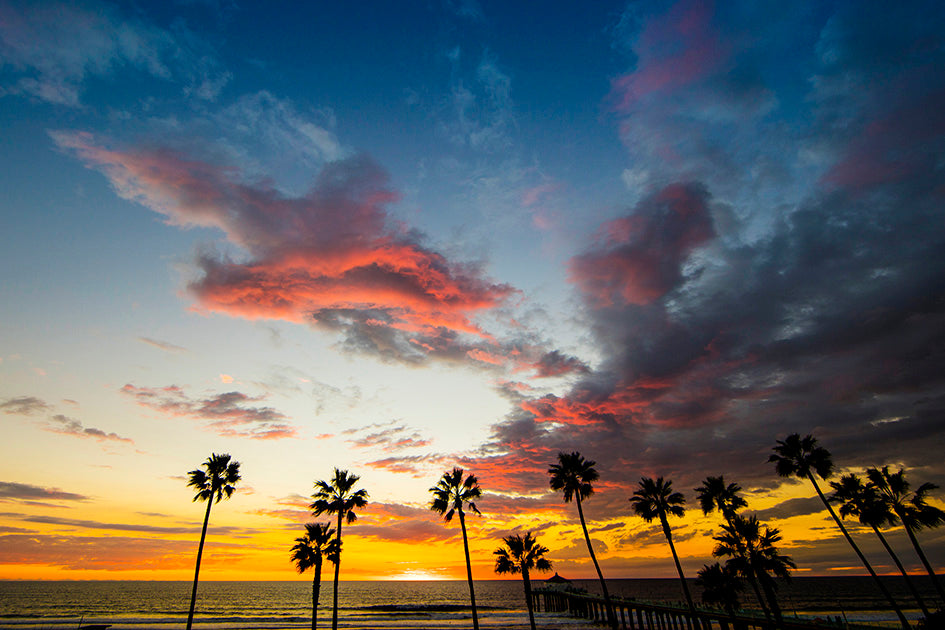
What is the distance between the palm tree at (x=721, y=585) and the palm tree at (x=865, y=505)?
13143mm

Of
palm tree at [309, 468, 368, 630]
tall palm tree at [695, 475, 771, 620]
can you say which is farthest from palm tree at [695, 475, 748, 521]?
palm tree at [309, 468, 368, 630]

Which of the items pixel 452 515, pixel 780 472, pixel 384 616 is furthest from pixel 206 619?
pixel 780 472

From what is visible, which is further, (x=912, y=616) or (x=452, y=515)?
(x=912, y=616)

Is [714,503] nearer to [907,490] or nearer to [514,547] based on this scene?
[907,490]

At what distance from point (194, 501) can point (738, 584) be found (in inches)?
2016

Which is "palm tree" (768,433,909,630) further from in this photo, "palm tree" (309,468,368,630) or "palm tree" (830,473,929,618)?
"palm tree" (309,468,368,630)

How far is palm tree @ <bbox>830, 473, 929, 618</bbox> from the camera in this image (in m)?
40.2

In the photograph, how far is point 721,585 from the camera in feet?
128

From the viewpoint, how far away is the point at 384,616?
86750mm

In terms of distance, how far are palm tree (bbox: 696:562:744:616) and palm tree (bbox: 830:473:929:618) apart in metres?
13.1

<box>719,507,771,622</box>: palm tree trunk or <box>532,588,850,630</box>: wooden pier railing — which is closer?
<box>532,588,850,630</box>: wooden pier railing

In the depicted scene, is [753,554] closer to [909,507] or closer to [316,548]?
[909,507]

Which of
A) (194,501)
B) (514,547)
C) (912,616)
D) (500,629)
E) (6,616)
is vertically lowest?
(912,616)

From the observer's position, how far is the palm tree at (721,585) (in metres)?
38.3
